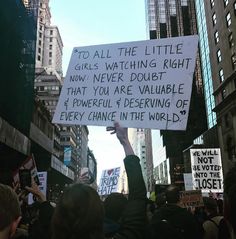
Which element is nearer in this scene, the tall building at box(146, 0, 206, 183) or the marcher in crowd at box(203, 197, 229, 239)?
the marcher in crowd at box(203, 197, 229, 239)

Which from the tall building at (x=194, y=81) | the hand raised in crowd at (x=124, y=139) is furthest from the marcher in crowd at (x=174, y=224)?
the tall building at (x=194, y=81)

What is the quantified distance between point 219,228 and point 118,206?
1594 mm

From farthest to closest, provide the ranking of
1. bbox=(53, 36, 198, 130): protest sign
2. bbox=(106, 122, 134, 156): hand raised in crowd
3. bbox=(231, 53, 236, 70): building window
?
bbox=(231, 53, 236, 70): building window → bbox=(53, 36, 198, 130): protest sign → bbox=(106, 122, 134, 156): hand raised in crowd

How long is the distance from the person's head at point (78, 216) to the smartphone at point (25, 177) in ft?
14.3

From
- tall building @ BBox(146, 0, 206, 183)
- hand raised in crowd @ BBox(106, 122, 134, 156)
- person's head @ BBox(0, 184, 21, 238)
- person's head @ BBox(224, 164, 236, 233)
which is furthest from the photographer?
tall building @ BBox(146, 0, 206, 183)

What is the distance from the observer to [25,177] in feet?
22.8

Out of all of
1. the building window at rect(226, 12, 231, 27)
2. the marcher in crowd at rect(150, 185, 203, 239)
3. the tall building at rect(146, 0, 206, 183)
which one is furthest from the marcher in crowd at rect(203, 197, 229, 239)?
the tall building at rect(146, 0, 206, 183)

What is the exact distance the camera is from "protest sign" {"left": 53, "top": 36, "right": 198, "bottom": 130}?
4688mm

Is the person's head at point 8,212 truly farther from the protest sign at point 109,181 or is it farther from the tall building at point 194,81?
the tall building at point 194,81

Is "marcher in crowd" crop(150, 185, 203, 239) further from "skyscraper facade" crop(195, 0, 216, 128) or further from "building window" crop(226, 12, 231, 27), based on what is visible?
"skyscraper facade" crop(195, 0, 216, 128)

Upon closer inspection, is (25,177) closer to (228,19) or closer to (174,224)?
(174,224)

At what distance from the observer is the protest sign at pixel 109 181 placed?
1130 centimetres

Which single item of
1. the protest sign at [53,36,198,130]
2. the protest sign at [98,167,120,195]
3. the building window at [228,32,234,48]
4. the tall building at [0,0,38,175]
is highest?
the building window at [228,32,234,48]

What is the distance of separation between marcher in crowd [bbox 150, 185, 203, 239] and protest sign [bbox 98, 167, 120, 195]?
21.3 feet
